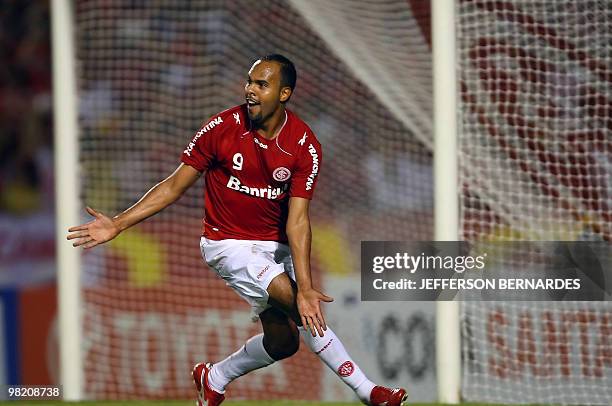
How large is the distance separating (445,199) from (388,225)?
2268 mm

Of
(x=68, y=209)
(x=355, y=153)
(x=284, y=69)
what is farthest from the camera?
(x=355, y=153)

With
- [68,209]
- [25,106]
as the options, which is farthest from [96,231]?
[25,106]

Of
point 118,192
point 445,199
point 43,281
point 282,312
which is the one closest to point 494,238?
point 445,199

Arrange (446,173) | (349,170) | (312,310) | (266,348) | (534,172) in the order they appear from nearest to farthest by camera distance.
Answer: (312,310) < (266,348) < (446,173) < (534,172) < (349,170)

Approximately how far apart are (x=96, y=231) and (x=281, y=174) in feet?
2.88

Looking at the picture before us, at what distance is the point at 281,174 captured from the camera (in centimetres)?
514

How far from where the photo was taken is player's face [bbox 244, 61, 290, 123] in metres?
5.00

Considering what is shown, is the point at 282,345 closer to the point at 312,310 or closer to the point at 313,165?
the point at 312,310

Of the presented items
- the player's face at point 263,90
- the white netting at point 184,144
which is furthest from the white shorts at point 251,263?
the white netting at point 184,144

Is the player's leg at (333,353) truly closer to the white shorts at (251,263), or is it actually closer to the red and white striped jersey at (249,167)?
the white shorts at (251,263)

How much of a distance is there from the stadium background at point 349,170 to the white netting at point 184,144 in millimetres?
16

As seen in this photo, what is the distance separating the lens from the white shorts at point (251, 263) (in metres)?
5.13

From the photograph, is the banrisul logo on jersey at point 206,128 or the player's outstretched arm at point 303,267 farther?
the banrisul logo on jersey at point 206,128

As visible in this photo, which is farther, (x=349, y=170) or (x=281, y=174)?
(x=349, y=170)
